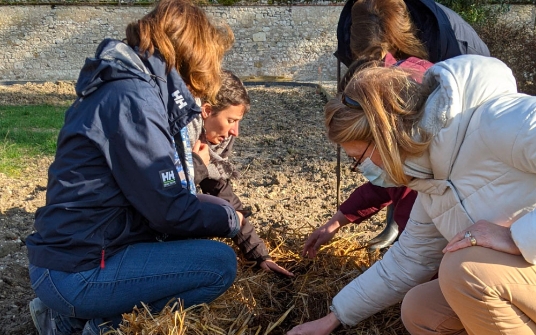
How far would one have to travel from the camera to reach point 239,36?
1970 cm

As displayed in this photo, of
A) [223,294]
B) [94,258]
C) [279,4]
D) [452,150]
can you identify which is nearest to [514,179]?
[452,150]

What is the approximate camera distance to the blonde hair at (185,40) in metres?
2.48

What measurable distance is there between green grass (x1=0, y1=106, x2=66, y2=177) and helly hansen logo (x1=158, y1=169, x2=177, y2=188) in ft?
11.2

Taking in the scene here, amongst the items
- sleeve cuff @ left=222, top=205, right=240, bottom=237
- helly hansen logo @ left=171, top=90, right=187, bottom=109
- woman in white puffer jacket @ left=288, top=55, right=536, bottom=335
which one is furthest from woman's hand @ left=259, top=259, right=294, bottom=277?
woman in white puffer jacket @ left=288, top=55, right=536, bottom=335

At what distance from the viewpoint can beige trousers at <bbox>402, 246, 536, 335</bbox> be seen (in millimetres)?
1915

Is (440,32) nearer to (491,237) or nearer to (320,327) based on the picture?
(491,237)

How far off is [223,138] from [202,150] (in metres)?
0.15

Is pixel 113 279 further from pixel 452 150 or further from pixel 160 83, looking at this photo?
pixel 452 150

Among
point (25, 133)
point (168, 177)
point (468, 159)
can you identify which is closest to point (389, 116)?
point (468, 159)

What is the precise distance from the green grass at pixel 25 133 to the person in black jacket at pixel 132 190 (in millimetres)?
3182

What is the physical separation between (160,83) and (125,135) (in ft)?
0.94

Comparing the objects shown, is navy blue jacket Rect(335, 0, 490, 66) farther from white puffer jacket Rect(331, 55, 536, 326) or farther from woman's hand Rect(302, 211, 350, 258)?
white puffer jacket Rect(331, 55, 536, 326)

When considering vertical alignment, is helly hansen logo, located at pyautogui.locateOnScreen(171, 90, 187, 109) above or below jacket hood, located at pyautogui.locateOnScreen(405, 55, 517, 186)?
below

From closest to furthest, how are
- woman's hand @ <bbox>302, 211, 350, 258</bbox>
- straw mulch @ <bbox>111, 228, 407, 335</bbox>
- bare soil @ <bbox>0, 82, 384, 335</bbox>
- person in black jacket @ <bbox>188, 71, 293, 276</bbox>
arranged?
straw mulch @ <bbox>111, 228, 407, 335</bbox> → person in black jacket @ <bbox>188, 71, 293, 276</bbox> → woman's hand @ <bbox>302, 211, 350, 258</bbox> → bare soil @ <bbox>0, 82, 384, 335</bbox>
